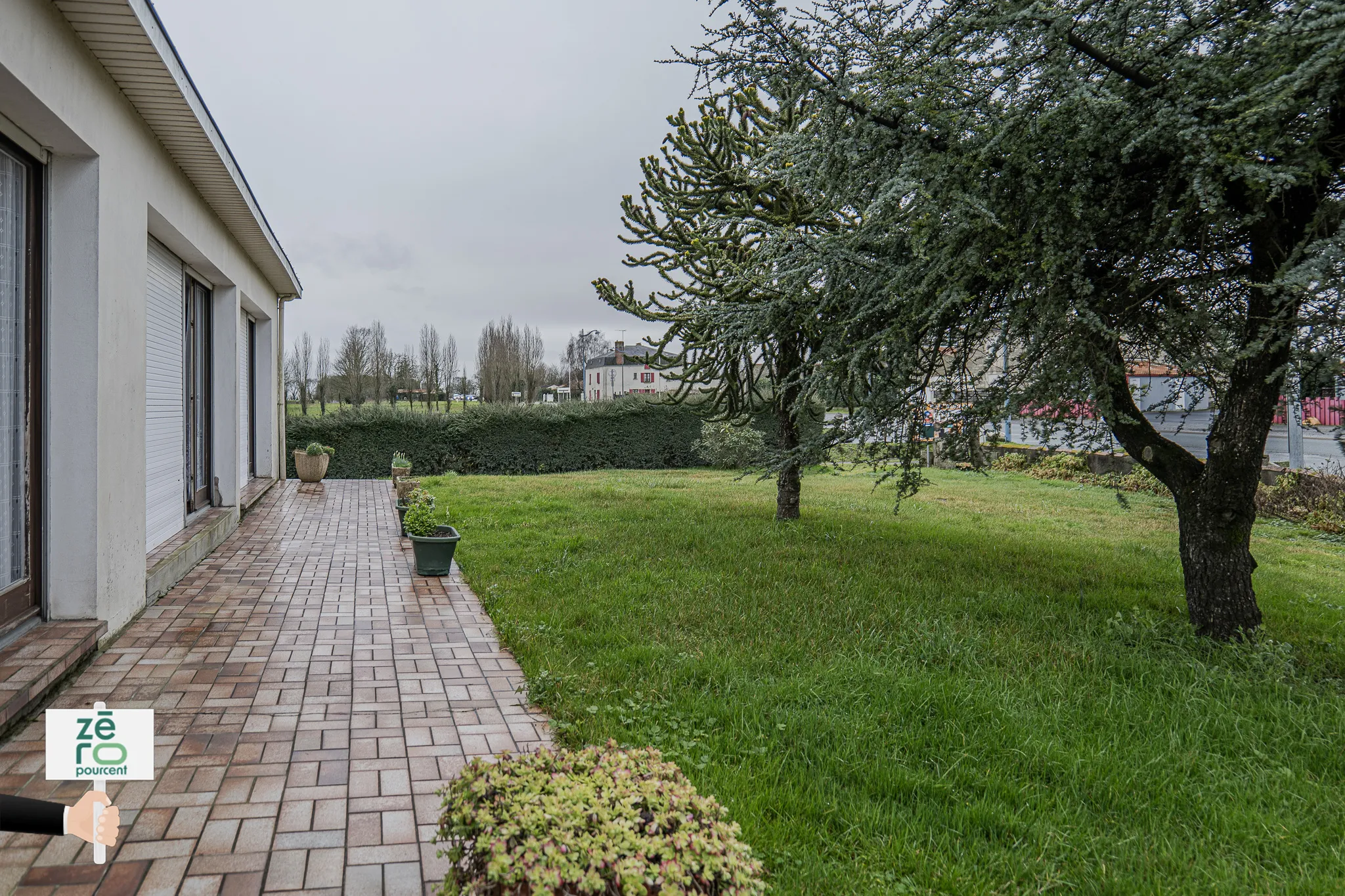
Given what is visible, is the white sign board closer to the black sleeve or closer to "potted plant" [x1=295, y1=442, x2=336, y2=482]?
the black sleeve

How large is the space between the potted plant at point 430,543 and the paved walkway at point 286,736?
0.37 m

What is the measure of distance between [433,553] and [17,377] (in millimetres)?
3547

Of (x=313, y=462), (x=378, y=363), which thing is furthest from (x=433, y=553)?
(x=378, y=363)

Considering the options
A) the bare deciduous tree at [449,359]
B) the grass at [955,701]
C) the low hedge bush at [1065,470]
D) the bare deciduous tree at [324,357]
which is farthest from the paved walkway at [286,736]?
the bare deciduous tree at [324,357]

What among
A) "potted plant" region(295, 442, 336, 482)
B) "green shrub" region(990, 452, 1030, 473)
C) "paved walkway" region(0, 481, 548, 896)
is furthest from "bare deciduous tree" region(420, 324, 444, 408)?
"paved walkway" region(0, 481, 548, 896)

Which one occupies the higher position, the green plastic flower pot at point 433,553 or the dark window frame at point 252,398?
the dark window frame at point 252,398

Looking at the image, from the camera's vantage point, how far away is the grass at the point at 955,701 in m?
2.83

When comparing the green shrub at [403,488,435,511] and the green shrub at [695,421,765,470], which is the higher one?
the green shrub at [695,421,765,470]

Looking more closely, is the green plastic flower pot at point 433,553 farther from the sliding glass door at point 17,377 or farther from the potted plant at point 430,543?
the sliding glass door at point 17,377

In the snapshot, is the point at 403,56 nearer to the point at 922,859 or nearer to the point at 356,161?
the point at 356,161

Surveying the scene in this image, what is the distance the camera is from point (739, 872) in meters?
1.73

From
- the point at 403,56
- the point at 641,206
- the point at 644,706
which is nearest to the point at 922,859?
the point at 644,706

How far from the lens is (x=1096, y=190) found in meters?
→ 4.93

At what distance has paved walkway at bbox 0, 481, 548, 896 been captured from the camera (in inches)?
103
